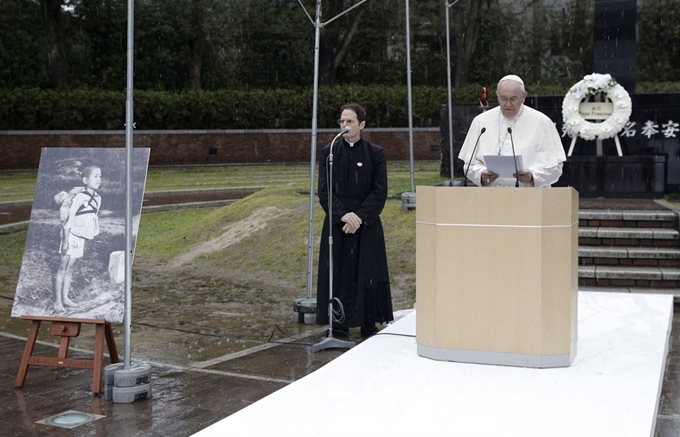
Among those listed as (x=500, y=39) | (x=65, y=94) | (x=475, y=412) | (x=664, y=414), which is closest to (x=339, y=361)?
(x=475, y=412)

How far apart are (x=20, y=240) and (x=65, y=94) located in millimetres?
16563

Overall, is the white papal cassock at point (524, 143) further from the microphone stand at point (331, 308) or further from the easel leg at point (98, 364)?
the easel leg at point (98, 364)

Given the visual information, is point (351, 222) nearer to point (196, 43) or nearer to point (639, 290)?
point (639, 290)

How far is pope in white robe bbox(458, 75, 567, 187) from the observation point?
5832mm

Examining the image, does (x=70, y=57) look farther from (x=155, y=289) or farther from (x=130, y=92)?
(x=130, y=92)

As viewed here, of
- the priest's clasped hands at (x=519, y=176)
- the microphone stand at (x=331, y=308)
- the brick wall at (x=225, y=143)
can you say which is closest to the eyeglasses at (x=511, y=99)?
the priest's clasped hands at (x=519, y=176)

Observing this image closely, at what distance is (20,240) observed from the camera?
1662 centimetres

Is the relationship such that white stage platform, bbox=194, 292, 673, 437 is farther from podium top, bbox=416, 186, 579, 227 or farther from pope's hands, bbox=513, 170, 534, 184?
pope's hands, bbox=513, 170, 534, 184

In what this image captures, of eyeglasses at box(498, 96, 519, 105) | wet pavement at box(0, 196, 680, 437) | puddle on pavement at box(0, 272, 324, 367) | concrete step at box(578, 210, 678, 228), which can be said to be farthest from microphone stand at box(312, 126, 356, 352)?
concrete step at box(578, 210, 678, 228)

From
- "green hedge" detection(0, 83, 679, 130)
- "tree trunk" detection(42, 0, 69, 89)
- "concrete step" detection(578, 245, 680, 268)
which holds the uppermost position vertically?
"tree trunk" detection(42, 0, 69, 89)

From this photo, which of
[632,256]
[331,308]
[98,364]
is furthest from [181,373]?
[632,256]

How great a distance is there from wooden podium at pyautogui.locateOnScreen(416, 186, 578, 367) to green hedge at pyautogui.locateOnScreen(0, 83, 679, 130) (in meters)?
28.1

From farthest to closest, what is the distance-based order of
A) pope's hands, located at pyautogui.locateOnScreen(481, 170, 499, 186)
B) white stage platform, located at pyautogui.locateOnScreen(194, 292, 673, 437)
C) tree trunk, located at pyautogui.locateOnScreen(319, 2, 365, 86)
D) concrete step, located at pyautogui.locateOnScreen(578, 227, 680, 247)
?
tree trunk, located at pyautogui.locateOnScreen(319, 2, 365, 86) < concrete step, located at pyautogui.locateOnScreen(578, 227, 680, 247) < pope's hands, located at pyautogui.locateOnScreen(481, 170, 499, 186) < white stage platform, located at pyautogui.locateOnScreen(194, 292, 673, 437)

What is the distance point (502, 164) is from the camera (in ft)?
18.3
